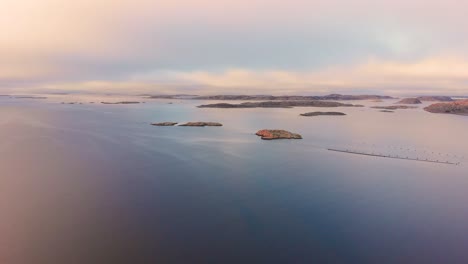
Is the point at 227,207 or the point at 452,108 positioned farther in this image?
the point at 452,108

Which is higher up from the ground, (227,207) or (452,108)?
(452,108)

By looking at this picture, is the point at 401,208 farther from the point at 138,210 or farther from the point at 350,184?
the point at 138,210

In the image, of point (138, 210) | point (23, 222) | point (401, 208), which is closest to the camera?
point (23, 222)

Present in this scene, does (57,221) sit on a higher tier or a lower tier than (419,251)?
higher

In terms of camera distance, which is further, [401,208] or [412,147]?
[412,147]

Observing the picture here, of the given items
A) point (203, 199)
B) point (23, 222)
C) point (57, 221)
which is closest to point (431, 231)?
point (203, 199)

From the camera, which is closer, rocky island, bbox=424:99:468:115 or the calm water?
the calm water

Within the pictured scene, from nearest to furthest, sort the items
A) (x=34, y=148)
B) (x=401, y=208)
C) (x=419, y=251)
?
(x=419, y=251) < (x=401, y=208) < (x=34, y=148)

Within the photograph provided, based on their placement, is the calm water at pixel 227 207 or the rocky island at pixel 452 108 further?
the rocky island at pixel 452 108
